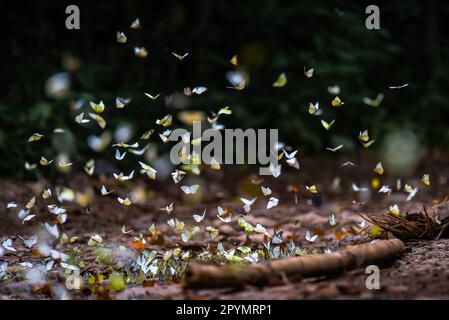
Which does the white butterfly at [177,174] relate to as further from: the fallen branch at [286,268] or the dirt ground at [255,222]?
the fallen branch at [286,268]

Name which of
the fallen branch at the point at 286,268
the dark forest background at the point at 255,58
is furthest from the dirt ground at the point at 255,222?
→ the dark forest background at the point at 255,58

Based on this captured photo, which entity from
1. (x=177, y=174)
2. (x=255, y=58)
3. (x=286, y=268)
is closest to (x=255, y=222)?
(x=177, y=174)

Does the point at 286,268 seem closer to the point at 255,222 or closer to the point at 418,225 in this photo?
the point at 418,225

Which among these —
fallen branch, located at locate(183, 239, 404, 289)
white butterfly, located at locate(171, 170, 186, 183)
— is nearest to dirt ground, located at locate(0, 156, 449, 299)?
fallen branch, located at locate(183, 239, 404, 289)

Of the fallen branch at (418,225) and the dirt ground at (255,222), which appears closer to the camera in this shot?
the dirt ground at (255,222)

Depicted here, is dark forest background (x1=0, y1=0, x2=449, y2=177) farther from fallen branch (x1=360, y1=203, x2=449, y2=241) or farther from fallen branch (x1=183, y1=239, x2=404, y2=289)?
fallen branch (x1=183, y1=239, x2=404, y2=289)

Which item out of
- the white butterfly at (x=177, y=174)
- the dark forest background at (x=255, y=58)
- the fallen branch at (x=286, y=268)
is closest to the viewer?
the fallen branch at (x=286, y=268)


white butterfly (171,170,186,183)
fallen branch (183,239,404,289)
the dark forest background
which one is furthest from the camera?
the dark forest background
